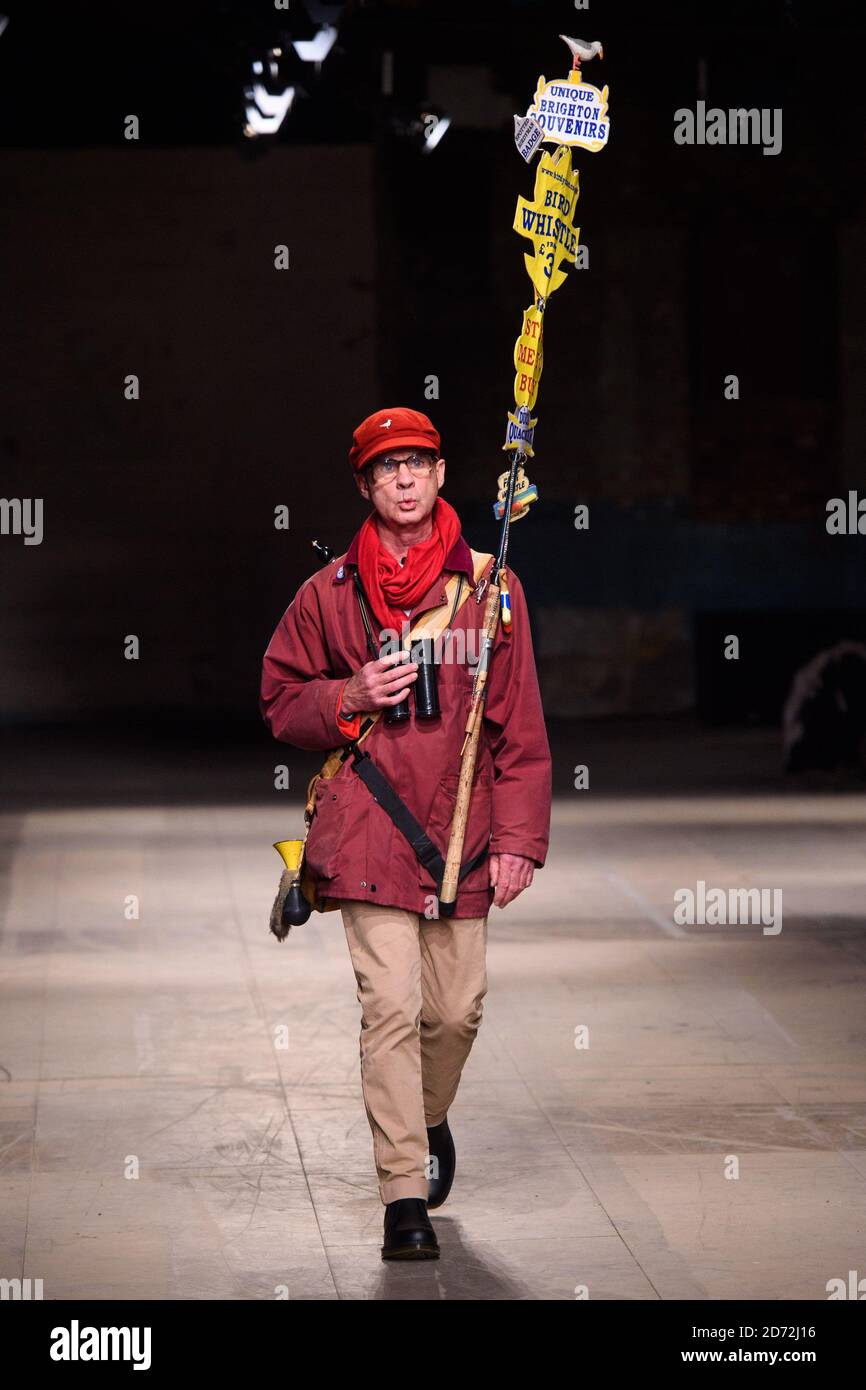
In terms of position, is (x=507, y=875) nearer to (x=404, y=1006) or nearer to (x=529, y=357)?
(x=404, y=1006)

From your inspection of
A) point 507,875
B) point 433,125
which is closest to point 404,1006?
point 507,875

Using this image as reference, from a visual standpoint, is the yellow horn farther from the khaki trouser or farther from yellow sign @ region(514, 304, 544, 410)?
yellow sign @ region(514, 304, 544, 410)

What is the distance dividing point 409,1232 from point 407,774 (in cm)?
102

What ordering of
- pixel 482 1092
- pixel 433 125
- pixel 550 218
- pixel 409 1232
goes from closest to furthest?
1. pixel 409 1232
2. pixel 550 218
3. pixel 482 1092
4. pixel 433 125

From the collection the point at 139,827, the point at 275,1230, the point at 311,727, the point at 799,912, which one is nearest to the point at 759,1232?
the point at 275,1230

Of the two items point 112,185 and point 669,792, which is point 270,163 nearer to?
point 112,185

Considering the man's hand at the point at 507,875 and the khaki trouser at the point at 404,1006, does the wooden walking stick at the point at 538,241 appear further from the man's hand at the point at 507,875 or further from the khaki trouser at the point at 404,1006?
the khaki trouser at the point at 404,1006

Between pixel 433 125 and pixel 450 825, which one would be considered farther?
pixel 433 125

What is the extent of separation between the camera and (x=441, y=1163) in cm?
539

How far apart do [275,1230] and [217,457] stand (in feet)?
59.1

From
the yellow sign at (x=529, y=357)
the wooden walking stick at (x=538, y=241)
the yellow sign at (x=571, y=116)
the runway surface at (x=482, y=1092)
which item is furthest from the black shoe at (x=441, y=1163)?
the yellow sign at (x=571, y=116)

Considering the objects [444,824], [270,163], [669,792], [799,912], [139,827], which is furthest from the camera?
[270,163]

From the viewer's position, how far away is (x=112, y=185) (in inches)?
885

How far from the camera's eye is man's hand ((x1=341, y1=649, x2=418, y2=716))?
4.95m
